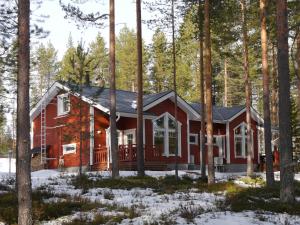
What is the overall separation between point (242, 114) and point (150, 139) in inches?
443

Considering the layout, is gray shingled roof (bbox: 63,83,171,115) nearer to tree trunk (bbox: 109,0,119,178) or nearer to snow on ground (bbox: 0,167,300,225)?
tree trunk (bbox: 109,0,119,178)

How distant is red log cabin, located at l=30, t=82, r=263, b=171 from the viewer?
2762 cm

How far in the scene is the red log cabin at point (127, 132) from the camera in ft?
90.6

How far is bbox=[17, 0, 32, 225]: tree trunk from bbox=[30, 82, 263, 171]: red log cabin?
12.9 metres

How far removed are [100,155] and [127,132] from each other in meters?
2.23

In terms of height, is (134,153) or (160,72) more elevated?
(160,72)

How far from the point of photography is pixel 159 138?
99.3 feet

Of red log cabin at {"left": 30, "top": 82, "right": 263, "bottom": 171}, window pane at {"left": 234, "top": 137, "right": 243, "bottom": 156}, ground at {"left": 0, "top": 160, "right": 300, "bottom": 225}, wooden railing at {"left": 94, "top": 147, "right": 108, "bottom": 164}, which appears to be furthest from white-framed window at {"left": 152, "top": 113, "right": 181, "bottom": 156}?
ground at {"left": 0, "top": 160, "right": 300, "bottom": 225}

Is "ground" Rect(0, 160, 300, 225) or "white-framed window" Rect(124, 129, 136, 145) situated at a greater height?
"white-framed window" Rect(124, 129, 136, 145)

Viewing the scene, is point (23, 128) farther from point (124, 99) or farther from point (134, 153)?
point (124, 99)

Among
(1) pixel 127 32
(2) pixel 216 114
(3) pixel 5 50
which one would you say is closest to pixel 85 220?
(3) pixel 5 50

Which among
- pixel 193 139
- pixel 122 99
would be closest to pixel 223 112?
pixel 193 139

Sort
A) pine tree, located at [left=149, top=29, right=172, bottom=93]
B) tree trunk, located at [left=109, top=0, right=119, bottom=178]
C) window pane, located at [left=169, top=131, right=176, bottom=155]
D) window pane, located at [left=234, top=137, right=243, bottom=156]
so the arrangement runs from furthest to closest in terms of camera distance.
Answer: pine tree, located at [left=149, top=29, right=172, bottom=93]
window pane, located at [left=234, top=137, right=243, bottom=156]
window pane, located at [left=169, top=131, right=176, bottom=155]
tree trunk, located at [left=109, top=0, right=119, bottom=178]

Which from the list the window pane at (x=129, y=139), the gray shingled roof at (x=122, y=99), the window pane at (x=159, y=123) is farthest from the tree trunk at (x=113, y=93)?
the window pane at (x=159, y=123)
